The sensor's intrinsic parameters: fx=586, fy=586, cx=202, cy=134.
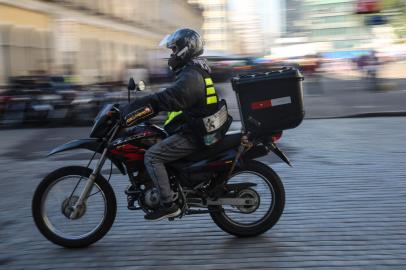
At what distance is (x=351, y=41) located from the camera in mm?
86688

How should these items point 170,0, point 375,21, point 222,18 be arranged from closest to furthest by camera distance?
1. point 375,21
2. point 170,0
3. point 222,18

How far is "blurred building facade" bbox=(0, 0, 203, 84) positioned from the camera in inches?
842

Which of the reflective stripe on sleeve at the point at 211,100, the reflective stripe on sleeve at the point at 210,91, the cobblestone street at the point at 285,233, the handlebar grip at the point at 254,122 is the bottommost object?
the cobblestone street at the point at 285,233

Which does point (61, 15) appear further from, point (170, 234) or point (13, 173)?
point (170, 234)

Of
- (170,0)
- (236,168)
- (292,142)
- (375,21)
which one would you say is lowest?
(292,142)

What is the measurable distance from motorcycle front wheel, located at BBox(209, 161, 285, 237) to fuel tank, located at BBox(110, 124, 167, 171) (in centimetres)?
74

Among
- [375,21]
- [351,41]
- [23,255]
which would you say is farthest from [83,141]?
[351,41]

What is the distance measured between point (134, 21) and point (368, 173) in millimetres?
37795

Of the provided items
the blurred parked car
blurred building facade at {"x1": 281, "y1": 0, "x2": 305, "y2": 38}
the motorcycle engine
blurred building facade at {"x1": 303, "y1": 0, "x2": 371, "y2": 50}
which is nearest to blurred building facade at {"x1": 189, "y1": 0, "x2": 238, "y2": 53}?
blurred building facade at {"x1": 303, "y1": 0, "x2": 371, "y2": 50}

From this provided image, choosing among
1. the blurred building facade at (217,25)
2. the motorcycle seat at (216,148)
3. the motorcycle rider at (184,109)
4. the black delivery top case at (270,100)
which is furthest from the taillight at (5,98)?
the blurred building facade at (217,25)

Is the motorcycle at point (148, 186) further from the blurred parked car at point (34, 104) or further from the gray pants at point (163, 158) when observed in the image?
the blurred parked car at point (34, 104)

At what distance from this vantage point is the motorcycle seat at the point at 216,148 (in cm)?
482

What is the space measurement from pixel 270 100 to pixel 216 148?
59 centimetres

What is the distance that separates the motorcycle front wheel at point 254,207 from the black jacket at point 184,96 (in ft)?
2.18
